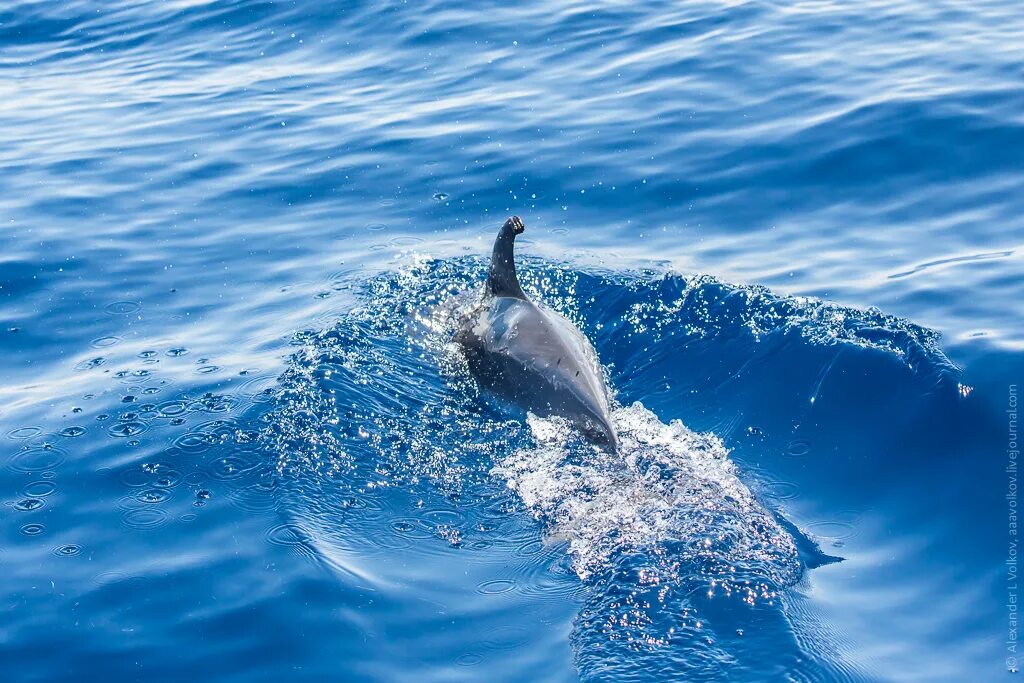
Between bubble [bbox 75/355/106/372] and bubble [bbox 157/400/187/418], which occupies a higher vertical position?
bubble [bbox 75/355/106/372]

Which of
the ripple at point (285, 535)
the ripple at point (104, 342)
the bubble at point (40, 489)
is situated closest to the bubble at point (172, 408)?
the bubble at point (40, 489)

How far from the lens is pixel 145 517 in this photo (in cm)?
862

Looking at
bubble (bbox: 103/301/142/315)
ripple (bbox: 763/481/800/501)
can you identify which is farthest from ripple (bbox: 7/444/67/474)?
ripple (bbox: 763/481/800/501)

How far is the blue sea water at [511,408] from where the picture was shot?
283 inches

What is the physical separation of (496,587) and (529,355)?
2683 mm

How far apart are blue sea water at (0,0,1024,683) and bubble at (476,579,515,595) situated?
0.03m

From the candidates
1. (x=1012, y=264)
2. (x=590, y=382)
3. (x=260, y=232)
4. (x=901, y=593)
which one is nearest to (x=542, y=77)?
(x=260, y=232)

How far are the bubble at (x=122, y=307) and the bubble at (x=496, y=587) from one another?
21.6 feet

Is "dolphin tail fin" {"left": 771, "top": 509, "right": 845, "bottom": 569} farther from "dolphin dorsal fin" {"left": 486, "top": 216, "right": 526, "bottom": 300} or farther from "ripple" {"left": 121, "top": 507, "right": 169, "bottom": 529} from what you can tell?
"ripple" {"left": 121, "top": 507, "right": 169, "bottom": 529}

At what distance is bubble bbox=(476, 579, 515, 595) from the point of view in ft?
24.4

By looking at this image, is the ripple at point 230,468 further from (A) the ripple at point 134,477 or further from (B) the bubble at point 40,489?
(B) the bubble at point 40,489

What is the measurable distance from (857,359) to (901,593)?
2.88m

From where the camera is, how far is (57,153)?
677 inches

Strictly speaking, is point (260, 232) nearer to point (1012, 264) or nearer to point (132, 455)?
point (132, 455)
